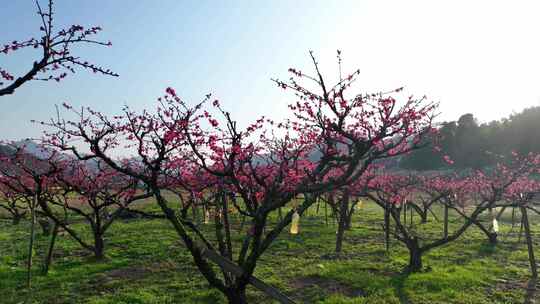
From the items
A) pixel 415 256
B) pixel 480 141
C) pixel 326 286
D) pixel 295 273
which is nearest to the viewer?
pixel 326 286

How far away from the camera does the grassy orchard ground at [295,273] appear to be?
10508mm

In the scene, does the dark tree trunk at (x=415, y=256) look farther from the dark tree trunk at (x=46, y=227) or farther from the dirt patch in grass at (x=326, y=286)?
the dark tree trunk at (x=46, y=227)

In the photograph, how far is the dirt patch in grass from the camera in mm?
10969

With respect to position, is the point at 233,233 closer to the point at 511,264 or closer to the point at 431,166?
the point at 511,264

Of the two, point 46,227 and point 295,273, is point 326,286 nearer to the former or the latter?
point 295,273

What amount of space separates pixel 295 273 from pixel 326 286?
1.61 meters

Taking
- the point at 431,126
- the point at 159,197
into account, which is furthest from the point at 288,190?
the point at 431,126

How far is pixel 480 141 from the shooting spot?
65.3 meters

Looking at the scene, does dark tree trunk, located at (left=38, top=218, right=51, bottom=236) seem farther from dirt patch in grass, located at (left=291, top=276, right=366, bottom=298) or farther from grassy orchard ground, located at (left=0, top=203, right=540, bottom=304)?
dirt patch in grass, located at (left=291, top=276, right=366, bottom=298)

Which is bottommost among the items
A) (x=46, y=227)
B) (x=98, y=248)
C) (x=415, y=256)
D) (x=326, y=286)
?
(x=326, y=286)

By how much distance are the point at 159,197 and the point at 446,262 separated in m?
11.5

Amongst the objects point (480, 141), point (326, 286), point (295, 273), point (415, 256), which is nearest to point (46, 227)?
point (295, 273)

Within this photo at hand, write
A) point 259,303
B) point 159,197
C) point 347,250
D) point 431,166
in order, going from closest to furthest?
point 159,197, point 259,303, point 347,250, point 431,166

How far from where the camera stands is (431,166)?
218 feet
